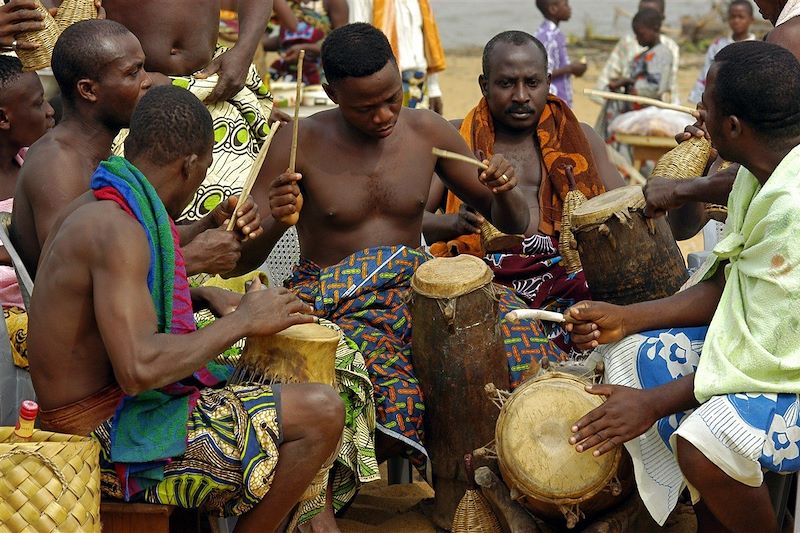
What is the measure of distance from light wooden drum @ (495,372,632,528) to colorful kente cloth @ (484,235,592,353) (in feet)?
3.18

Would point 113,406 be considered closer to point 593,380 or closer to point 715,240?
point 593,380

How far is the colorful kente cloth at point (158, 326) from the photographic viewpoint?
11.4 ft

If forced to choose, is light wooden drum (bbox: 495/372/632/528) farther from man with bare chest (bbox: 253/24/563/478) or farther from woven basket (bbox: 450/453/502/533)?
man with bare chest (bbox: 253/24/563/478)

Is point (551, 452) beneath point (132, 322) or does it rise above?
beneath

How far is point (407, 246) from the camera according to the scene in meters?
5.00

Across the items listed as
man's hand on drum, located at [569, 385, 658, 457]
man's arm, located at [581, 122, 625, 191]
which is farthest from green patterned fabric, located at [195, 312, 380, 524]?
man's arm, located at [581, 122, 625, 191]

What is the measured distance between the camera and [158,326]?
3562 mm

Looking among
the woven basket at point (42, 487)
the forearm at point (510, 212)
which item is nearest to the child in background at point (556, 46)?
the forearm at point (510, 212)

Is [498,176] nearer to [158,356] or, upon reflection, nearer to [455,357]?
[455,357]

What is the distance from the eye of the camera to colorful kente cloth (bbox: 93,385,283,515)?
3.58m

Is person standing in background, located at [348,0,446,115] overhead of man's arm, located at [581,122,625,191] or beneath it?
beneath

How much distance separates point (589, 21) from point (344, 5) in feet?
42.5

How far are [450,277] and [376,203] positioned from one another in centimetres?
77

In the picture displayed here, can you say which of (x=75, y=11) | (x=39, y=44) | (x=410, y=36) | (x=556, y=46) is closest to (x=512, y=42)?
(x=75, y=11)
